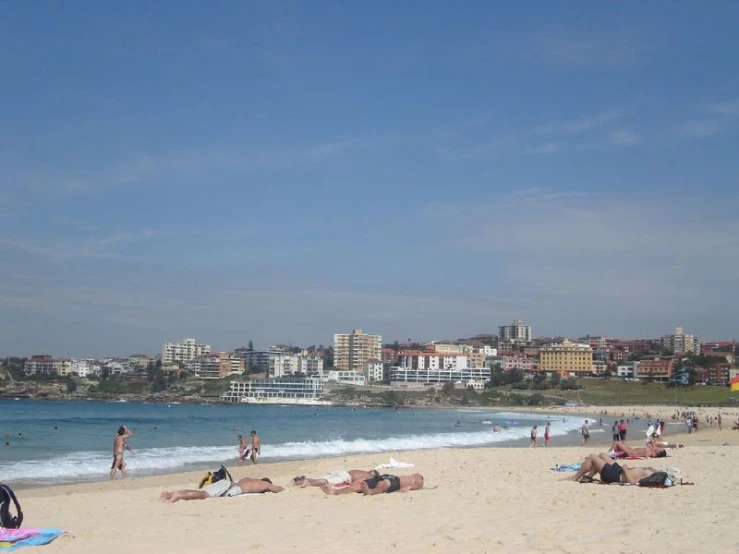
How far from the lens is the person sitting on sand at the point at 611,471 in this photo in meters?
12.2

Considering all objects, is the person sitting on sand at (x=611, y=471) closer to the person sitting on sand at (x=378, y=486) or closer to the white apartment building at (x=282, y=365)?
the person sitting on sand at (x=378, y=486)

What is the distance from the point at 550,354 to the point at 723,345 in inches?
2521

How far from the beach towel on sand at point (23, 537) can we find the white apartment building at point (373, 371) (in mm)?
158712

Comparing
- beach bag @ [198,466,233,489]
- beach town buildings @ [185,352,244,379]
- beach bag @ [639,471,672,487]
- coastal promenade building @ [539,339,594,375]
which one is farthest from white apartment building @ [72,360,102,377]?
beach bag @ [639,471,672,487]

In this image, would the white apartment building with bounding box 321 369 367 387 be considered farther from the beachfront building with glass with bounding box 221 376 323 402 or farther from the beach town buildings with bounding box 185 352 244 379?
the beach town buildings with bounding box 185 352 244 379

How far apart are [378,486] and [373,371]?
15964cm

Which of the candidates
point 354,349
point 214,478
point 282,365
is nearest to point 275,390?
point 282,365

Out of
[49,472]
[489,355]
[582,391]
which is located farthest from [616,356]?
[49,472]

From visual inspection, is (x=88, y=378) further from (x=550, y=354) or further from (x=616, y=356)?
(x=616, y=356)

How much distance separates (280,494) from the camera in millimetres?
12297

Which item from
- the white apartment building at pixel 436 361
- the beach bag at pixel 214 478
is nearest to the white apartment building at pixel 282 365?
the white apartment building at pixel 436 361

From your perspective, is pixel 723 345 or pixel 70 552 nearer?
pixel 70 552

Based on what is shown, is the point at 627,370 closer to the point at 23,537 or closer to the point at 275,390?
the point at 275,390

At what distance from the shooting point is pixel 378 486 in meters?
11.8
